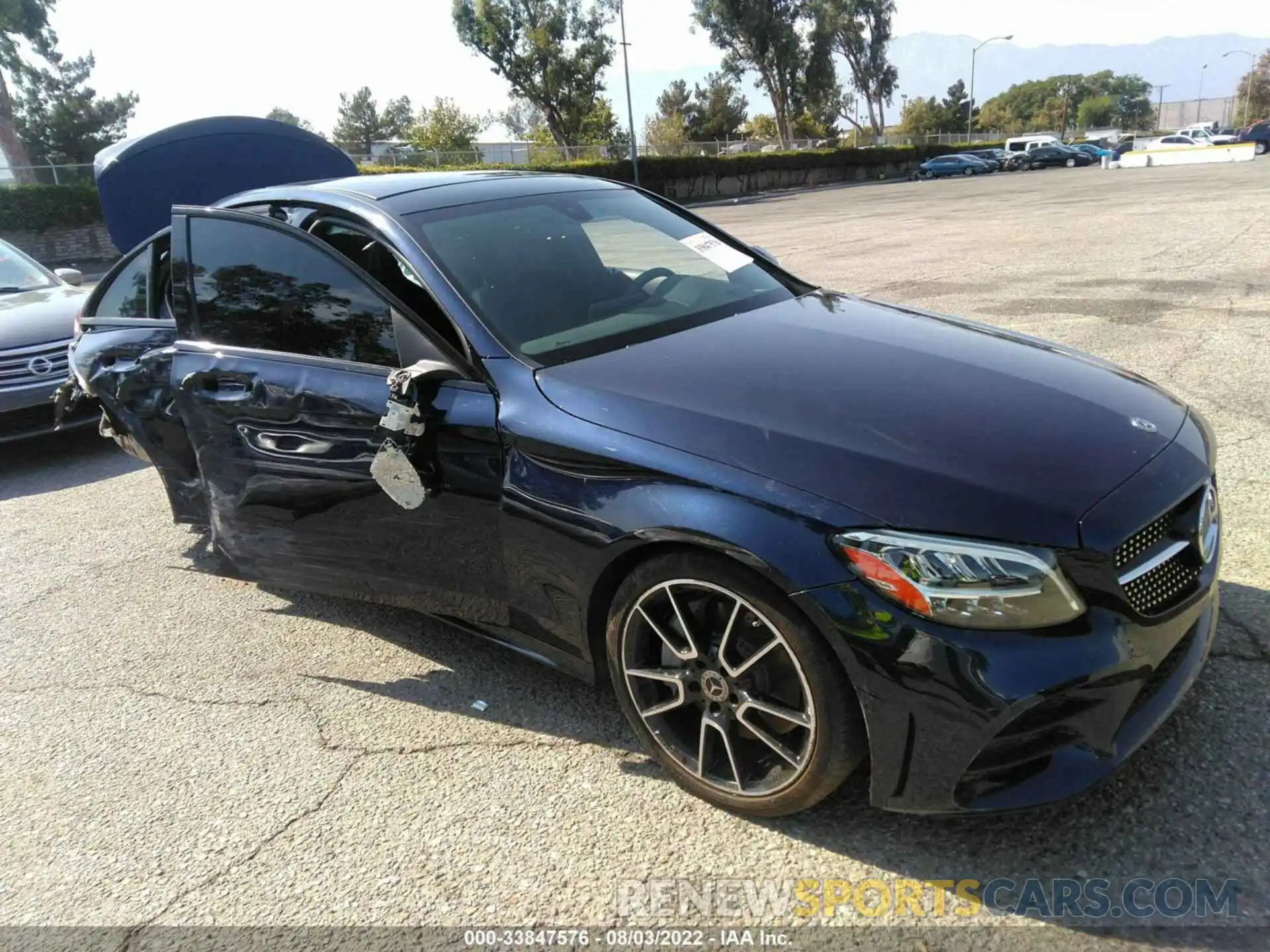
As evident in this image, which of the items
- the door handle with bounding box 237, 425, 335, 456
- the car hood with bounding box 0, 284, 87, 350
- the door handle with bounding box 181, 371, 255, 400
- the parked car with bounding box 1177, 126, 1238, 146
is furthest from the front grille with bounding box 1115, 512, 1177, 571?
the parked car with bounding box 1177, 126, 1238, 146

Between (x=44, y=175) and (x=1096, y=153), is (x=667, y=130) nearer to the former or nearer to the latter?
(x=1096, y=153)

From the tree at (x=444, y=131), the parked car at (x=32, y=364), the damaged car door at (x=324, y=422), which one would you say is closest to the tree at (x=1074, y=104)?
the tree at (x=444, y=131)

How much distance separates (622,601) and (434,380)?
924mm

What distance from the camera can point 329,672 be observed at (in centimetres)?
338

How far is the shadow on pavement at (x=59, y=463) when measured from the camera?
5930 mm

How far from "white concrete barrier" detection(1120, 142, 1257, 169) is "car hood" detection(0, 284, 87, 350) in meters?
44.0

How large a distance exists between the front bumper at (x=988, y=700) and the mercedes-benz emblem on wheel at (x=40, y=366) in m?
6.10

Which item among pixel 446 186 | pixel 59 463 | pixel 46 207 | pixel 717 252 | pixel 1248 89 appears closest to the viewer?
pixel 446 186

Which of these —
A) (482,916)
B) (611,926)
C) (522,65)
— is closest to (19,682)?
(482,916)

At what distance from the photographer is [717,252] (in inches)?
147

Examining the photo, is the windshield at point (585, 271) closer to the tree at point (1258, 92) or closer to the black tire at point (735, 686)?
the black tire at point (735, 686)

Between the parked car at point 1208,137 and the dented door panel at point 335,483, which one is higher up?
the parked car at point 1208,137

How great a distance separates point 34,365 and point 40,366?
0.03 metres

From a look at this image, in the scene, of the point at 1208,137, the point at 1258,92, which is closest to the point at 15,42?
the point at 1208,137
